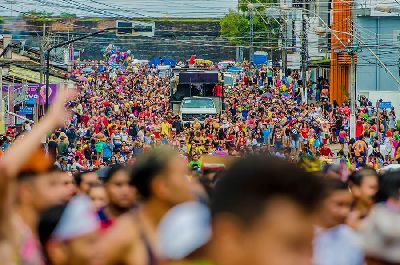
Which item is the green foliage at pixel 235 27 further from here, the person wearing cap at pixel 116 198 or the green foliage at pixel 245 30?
the person wearing cap at pixel 116 198

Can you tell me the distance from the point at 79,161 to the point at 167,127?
13.5 m

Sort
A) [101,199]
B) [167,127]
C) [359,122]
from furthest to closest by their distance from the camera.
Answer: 1. [167,127]
2. [359,122]
3. [101,199]

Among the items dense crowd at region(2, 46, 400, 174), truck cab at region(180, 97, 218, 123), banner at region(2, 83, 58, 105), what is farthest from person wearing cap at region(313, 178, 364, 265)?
truck cab at region(180, 97, 218, 123)

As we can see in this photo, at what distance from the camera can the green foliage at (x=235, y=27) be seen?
120m

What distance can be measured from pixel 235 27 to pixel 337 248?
4578 inches

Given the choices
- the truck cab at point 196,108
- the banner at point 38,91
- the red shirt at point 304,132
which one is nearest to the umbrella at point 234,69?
the truck cab at point 196,108

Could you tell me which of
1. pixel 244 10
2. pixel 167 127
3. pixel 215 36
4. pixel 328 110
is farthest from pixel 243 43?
pixel 167 127

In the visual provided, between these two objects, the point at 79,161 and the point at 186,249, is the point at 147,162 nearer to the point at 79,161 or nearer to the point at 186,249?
the point at 186,249

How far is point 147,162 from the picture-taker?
6.12m

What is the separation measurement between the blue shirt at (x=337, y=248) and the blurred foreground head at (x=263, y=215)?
2.94 meters

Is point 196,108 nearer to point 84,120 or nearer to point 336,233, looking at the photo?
point 84,120

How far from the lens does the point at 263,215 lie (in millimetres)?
3768

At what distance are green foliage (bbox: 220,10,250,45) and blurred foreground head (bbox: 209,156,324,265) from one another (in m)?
113

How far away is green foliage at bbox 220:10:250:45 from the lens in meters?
120
